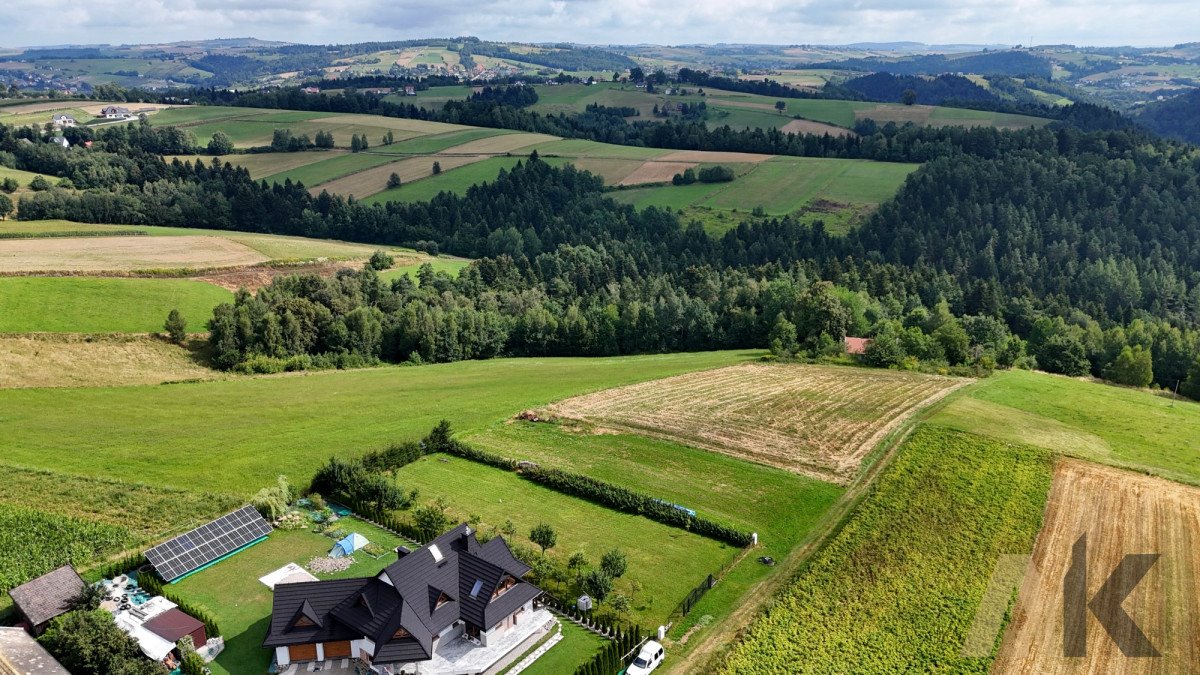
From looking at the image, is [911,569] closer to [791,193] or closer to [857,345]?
[857,345]

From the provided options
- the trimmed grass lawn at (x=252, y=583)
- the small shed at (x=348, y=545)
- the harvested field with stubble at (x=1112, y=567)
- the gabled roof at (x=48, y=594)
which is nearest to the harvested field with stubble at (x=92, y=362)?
the trimmed grass lawn at (x=252, y=583)

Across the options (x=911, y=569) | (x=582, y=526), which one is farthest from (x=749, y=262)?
(x=911, y=569)

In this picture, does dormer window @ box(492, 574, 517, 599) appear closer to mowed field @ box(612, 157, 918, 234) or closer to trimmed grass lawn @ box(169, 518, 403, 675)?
trimmed grass lawn @ box(169, 518, 403, 675)

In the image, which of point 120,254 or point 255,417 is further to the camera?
point 120,254

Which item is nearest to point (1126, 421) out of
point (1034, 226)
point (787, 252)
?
point (787, 252)

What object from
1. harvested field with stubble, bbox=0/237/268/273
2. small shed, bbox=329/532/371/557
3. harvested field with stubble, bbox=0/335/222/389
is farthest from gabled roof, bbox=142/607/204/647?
harvested field with stubble, bbox=0/237/268/273

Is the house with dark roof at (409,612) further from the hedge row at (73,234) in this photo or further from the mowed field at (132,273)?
the hedge row at (73,234)
